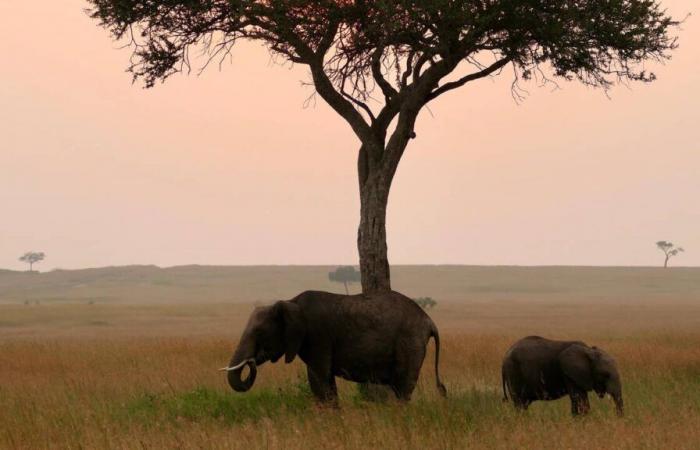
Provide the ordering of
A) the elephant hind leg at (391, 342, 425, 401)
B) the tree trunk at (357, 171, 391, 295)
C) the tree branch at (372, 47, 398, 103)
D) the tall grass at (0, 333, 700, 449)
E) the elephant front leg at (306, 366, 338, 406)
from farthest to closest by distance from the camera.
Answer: the tree branch at (372, 47, 398, 103) < the tree trunk at (357, 171, 391, 295) < the elephant hind leg at (391, 342, 425, 401) < the elephant front leg at (306, 366, 338, 406) < the tall grass at (0, 333, 700, 449)

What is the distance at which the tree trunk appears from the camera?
632 inches

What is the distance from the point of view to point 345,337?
11820mm

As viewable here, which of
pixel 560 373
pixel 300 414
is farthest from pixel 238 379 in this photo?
pixel 560 373

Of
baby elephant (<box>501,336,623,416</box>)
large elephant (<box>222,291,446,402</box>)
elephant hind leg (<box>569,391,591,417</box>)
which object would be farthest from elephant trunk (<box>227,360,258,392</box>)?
elephant hind leg (<box>569,391,591,417</box>)

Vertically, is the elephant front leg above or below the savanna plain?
above

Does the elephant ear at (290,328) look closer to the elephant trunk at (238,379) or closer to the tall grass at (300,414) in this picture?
the elephant trunk at (238,379)

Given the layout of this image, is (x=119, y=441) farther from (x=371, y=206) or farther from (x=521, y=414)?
(x=371, y=206)

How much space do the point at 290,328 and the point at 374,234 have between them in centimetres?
513

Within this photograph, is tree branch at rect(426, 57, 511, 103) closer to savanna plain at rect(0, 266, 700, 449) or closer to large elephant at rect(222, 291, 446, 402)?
savanna plain at rect(0, 266, 700, 449)

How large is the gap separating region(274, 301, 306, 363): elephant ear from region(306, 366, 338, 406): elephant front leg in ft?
1.85

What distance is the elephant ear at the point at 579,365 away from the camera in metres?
11.4

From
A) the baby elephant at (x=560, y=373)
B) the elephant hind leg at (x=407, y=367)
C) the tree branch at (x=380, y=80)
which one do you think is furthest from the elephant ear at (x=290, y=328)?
the tree branch at (x=380, y=80)

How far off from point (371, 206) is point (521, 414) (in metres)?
6.00

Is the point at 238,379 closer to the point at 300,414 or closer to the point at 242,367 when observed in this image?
the point at 242,367
